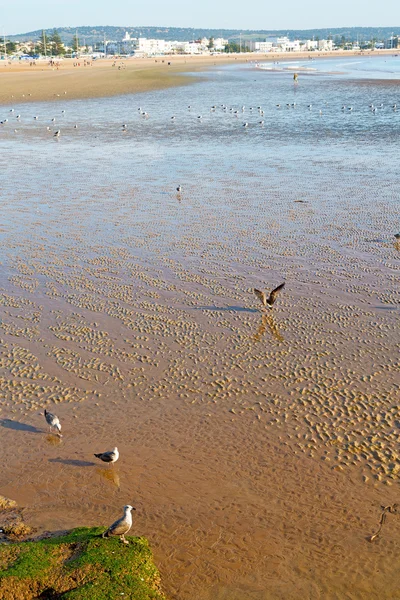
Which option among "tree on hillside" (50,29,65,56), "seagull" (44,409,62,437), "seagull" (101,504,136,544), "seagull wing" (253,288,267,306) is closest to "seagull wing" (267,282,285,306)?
"seagull wing" (253,288,267,306)

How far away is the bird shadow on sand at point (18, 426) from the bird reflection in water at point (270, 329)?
4.68 m

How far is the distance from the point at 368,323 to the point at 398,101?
4644 centimetres

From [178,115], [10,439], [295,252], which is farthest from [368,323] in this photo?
[178,115]

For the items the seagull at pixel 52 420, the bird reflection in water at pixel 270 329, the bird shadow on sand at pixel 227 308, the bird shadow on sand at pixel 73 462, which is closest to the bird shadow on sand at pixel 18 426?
the seagull at pixel 52 420

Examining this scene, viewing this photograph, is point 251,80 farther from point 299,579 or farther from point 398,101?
point 299,579

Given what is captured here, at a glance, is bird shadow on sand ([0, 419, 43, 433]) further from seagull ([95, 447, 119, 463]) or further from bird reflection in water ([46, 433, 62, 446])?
seagull ([95, 447, 119, 463])

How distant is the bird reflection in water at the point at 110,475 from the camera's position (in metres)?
8.48

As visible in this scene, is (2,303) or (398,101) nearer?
(2,303)

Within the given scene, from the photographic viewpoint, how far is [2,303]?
1378 centimetres

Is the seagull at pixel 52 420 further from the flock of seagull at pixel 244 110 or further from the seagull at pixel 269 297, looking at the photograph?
the flock of seagull at pixel 244 110

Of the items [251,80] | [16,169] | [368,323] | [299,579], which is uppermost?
[251,80]

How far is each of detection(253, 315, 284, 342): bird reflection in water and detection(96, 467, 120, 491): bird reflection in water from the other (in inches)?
180

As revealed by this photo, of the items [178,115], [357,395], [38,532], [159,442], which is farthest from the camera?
[178,115]

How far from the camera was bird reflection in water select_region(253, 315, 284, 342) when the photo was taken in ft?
40.3
